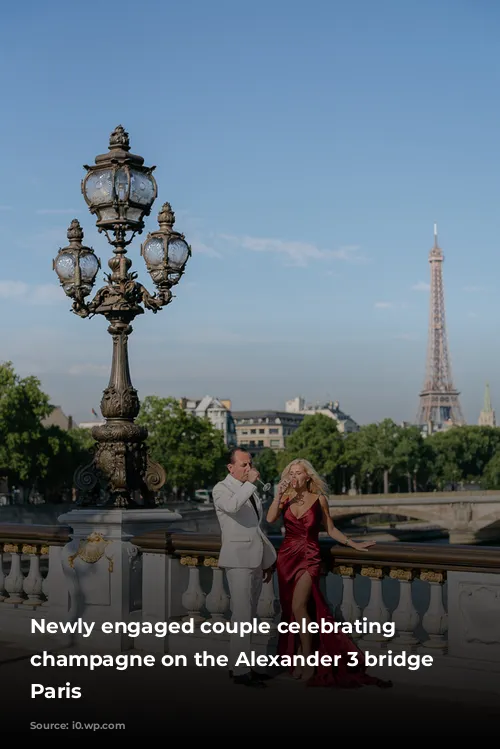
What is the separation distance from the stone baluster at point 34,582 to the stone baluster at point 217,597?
225cm

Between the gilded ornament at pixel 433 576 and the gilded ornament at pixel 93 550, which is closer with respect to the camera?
the gilded ornament at pixel 433 576

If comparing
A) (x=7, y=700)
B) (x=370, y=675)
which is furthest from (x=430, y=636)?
(x=7, y=700)

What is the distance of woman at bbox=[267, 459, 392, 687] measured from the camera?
8281 mm

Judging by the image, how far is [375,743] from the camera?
6840mm

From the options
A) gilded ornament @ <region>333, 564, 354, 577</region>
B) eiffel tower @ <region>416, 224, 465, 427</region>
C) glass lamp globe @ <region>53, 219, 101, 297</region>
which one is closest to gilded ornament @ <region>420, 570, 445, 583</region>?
gilded ornament @ <region>333, 564, 354, 577</region>

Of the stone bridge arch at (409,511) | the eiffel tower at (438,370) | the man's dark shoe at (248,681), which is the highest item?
the eiffel tower at (438,370)

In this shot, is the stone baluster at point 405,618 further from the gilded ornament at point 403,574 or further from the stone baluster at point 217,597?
the stone baluster at point 217,597

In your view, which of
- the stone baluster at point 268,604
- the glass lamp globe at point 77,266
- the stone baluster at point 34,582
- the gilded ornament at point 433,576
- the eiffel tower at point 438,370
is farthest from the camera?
the eiffel tower at point 438,370

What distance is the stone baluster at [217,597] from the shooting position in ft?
31.7

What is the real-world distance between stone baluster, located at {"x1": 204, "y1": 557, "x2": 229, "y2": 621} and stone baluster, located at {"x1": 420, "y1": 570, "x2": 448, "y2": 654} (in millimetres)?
1967

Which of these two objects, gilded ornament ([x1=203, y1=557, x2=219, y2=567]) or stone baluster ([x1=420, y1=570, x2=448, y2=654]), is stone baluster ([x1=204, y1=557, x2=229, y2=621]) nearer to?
gilded ornament ([x1=203, y1=557, x2=219, y2=567])

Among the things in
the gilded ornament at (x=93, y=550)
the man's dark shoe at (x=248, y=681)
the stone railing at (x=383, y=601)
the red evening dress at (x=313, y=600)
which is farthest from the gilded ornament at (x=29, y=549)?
the red evening dress at (x=313, y=600)

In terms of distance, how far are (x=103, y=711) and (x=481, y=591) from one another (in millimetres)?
2990

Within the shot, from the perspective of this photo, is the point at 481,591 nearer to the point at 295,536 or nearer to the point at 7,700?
the point at 295,536
